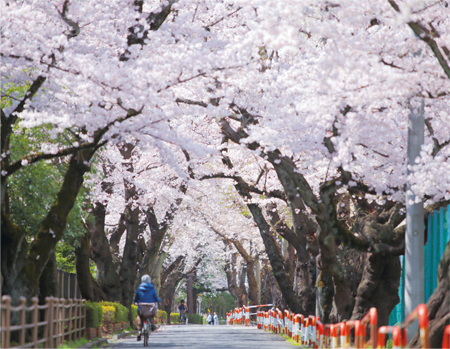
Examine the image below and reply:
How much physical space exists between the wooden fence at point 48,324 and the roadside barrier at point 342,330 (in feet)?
14.6

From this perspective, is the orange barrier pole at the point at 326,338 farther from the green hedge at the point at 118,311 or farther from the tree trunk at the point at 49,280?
the green hedge at the point at 118,311

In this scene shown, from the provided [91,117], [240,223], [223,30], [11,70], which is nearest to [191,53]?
[91,117]

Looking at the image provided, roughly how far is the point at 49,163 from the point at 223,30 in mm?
7265

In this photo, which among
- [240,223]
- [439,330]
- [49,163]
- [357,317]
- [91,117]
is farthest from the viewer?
[240,223]

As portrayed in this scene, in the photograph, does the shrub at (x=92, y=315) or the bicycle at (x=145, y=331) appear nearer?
the bicycle at (x=145, y=331)

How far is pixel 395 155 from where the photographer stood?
49.9 ft

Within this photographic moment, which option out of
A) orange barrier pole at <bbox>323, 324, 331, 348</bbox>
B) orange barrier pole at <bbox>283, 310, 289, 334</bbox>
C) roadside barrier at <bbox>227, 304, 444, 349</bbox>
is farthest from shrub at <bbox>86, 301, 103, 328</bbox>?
orange barrier pole at <bbox>283, 310, 289, 334</bbox>

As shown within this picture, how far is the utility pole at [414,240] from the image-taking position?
9.74m

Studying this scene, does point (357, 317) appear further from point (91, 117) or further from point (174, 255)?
point (174, 255)

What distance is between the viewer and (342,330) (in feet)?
30.4

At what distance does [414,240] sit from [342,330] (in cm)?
187

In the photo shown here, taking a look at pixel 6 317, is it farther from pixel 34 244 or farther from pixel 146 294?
pixel 146 294

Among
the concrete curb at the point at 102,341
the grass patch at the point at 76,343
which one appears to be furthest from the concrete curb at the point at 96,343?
the grass patch at the point at 76,343

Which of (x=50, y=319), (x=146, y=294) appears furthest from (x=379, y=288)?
(x=50, y=319)
